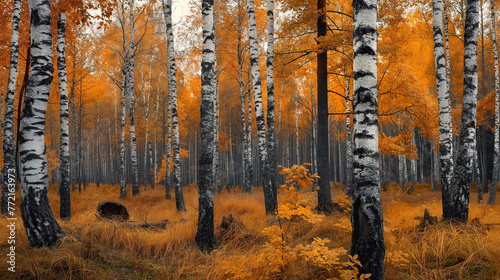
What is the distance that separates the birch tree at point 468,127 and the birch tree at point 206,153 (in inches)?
173

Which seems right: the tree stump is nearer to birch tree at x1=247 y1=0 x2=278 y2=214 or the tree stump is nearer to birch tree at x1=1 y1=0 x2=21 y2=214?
birch tree at x1=1 y1=0 x2=21 y2=214

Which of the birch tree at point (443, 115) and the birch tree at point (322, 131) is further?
the birch tree at point (322, 131)

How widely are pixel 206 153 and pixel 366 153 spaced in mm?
2764

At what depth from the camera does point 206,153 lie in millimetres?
4887

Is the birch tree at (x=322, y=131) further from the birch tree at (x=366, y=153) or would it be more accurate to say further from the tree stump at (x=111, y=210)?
the tree stump at (x=111, y=210)

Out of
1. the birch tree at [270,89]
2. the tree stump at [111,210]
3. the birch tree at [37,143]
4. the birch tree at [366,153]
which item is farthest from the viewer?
the birch tree at [270,89]

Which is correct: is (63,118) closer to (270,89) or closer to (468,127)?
(270,89)

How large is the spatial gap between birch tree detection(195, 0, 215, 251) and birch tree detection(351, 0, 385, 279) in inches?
99.4

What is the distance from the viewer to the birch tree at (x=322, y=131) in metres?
7.73

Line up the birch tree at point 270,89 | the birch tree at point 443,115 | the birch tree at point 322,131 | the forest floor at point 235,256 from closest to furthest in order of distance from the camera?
the forest floor at point 235,256
the birch tree at point 443,115
the birch tree at point 322,131
the birch tree at point 270,89

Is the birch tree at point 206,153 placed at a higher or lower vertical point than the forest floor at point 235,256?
higher

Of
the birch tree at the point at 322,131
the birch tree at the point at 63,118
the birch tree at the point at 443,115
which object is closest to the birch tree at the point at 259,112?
the birch tree at the point at 322,131

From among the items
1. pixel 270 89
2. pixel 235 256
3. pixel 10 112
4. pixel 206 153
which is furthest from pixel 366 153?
pixel 10 112

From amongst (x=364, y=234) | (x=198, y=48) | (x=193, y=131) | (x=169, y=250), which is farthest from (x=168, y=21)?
(x=193, y=131)
